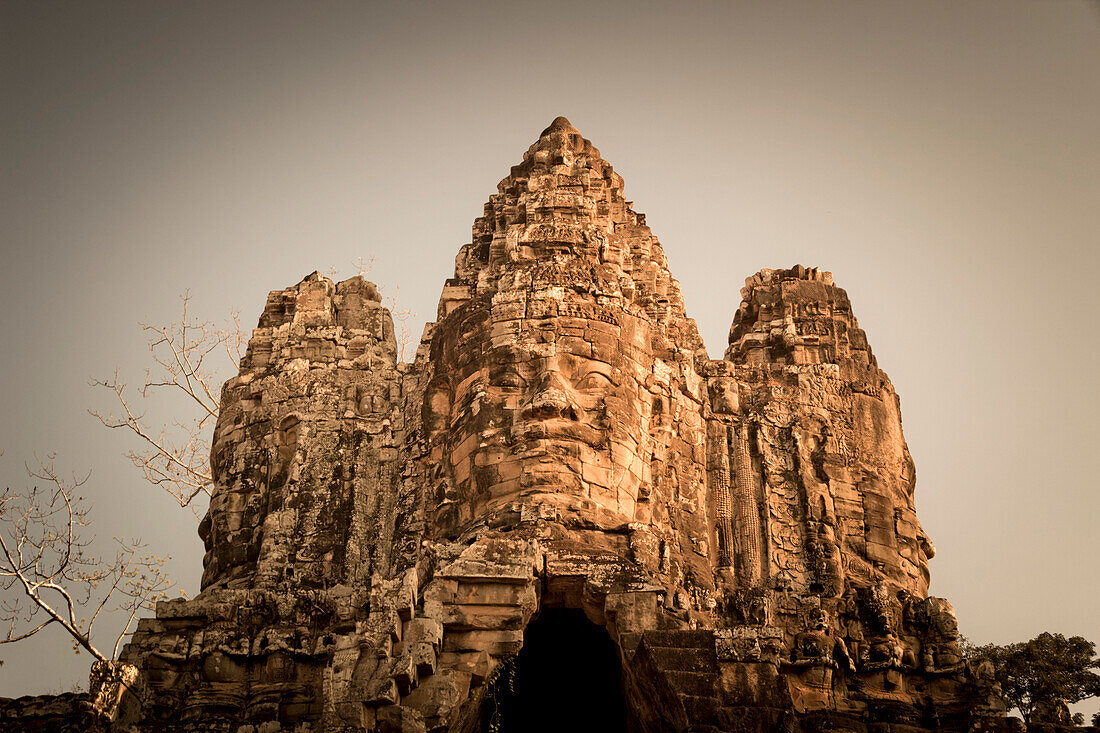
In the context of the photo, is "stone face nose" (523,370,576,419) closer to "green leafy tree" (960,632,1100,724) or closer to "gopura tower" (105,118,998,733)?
"gopura tower" (105,118,998,733)

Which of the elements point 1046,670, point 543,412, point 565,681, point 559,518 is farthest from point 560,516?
point 1046,670

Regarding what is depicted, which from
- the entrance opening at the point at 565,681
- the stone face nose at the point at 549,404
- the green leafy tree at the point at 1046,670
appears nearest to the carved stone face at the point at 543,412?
the stone face nose at the point at 549,404

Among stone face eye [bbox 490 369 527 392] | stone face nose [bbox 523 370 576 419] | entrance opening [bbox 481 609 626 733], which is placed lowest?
entrance opening [bbox 481 609 626 733]

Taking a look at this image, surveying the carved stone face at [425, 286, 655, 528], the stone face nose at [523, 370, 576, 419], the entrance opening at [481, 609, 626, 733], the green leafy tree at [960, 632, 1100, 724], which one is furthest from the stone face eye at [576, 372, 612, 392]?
the green leafy tree at [960, 632, 1100, 724]

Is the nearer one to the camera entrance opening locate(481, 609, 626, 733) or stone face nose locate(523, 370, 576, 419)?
stone face nose locate(523, 370, 576, 419)

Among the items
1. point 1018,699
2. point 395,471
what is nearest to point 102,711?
point 395,471

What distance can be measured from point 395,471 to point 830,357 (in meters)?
7.12

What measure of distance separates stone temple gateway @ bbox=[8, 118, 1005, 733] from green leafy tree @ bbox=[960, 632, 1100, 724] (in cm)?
272

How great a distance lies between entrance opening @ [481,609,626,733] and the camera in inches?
816

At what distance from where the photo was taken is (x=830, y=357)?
77.3ft

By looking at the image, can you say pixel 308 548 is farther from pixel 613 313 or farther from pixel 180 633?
pixel 613 313

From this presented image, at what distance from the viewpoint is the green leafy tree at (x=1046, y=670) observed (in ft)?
76.6

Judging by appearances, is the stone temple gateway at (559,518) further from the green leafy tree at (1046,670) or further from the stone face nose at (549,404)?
the green leafy tree at (1046,670)

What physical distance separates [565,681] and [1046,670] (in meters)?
8.09
